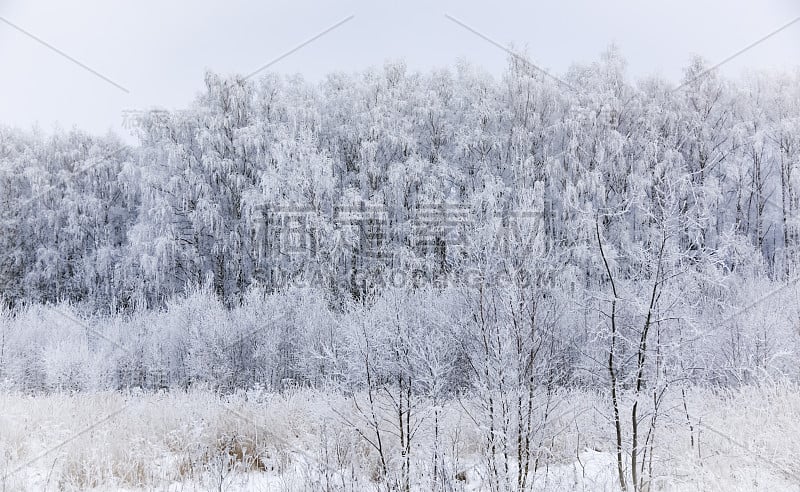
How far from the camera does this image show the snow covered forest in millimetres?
7504

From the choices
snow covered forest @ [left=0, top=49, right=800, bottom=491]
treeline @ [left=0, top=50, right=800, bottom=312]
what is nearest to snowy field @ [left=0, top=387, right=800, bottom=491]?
snow covered forest @ [left=0, top=49, right=800, bottom=491]

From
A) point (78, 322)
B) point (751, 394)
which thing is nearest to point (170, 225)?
point (78, 322)

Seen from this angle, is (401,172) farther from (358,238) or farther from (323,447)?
(323,447)

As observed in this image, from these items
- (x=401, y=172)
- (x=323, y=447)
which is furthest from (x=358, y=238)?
(x=323, y=447)

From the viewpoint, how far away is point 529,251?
485cm

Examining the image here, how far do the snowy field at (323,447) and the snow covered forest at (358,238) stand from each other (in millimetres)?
80

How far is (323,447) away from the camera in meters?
5.50

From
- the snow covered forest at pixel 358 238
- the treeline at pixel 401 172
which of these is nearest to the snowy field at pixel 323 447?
the snow covered forest at pixel 358 238

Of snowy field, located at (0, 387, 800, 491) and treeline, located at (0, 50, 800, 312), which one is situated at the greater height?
treeline, located at (0, 50, 800, 312)

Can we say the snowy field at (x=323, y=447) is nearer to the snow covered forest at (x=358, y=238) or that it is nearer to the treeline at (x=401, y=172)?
the snow covered forest at (x=358, y=238)

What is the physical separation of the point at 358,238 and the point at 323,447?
9.72 metres

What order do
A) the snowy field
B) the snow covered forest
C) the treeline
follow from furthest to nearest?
the treeline
the snow covered forest
the snowy field

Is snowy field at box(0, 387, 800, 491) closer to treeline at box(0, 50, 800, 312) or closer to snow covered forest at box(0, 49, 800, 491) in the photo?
snow covered forest at box(0, 49, 800, 491)

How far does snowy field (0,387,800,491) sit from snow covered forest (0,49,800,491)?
8cm
